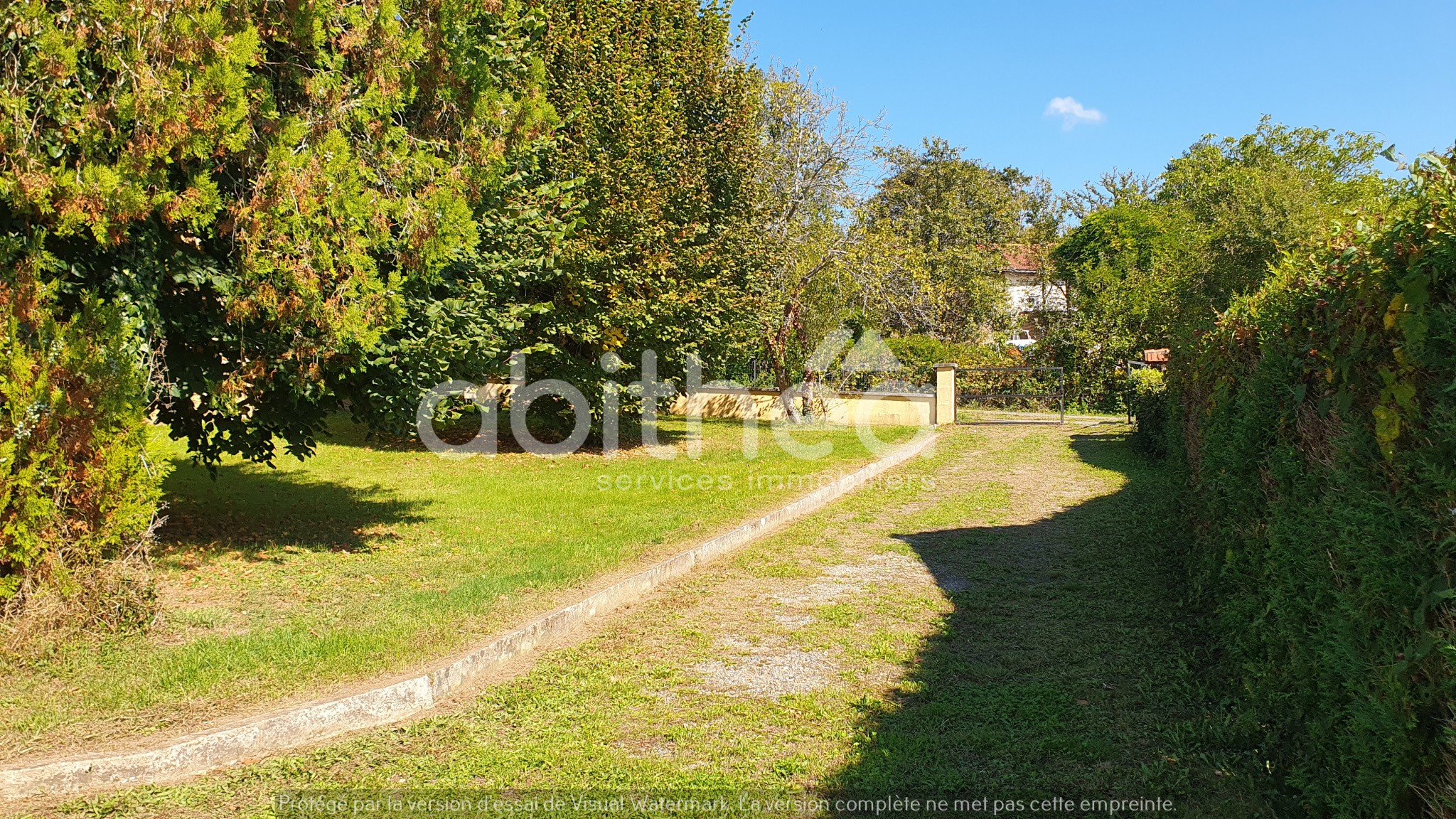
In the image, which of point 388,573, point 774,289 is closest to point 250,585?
point 388,573

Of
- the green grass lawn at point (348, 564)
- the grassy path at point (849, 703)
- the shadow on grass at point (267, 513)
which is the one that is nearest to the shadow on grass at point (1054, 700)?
the grassy path at point (849, 703)

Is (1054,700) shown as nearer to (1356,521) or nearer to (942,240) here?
(1356,521)

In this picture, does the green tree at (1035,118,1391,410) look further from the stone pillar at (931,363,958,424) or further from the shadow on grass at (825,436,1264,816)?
the stone pillar at (931,363,958,424)

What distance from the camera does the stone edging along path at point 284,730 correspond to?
3.88m

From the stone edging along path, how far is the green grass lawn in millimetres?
221

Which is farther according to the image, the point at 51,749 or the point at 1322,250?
the point at 1322,250

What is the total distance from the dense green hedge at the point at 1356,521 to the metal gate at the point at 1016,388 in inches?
999

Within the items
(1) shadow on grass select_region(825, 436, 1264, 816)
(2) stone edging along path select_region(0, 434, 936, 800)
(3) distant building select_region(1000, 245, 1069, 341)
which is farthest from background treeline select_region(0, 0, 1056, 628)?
(3) distant building select_region(1000, 245, 1069, 341)

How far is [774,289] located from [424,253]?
48.9 ft

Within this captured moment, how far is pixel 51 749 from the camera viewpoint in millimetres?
4055

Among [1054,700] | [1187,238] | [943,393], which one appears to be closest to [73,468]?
[1054,700]

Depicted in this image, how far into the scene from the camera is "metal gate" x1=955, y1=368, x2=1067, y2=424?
98.3 ft

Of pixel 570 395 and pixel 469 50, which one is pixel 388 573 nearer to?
pixel 469 50

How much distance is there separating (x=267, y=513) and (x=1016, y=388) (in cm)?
2507
